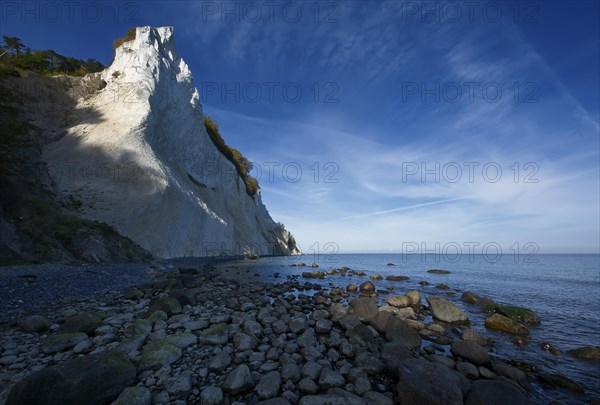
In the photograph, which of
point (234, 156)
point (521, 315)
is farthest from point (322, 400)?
point (234, 156)

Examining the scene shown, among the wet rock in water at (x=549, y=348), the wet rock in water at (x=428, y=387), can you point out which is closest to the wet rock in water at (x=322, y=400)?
the wet rock in water at (x=428, y=387)

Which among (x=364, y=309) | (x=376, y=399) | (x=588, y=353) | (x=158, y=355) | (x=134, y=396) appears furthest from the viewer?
(x=364, y=309)

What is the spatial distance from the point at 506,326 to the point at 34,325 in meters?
15.6

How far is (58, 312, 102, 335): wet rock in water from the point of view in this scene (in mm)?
6508

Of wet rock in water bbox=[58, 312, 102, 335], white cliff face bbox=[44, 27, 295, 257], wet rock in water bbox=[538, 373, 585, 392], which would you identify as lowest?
wet rock in water bbox=[538, 373, 585, 392]

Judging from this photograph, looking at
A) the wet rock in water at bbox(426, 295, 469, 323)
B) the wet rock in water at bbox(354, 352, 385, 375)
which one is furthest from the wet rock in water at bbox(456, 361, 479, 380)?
the wet rock in water at bbox(426, 295, 469, 323)

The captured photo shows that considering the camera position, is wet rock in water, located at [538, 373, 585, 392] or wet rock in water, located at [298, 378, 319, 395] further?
wet rock in water, located at [538, 373, 585, 392]

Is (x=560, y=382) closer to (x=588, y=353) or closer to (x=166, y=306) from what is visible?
(x=588, y=353)

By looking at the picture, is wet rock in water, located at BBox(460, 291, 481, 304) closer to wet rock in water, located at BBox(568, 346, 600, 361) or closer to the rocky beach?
the rocky beach

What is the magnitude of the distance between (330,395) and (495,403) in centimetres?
303

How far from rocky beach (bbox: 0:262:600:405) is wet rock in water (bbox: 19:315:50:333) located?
0.08ft

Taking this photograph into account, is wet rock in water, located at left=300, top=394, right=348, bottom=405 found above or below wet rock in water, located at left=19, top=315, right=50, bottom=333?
below

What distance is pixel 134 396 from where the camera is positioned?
13.7 feet

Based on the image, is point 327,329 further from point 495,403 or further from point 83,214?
point 83,214
